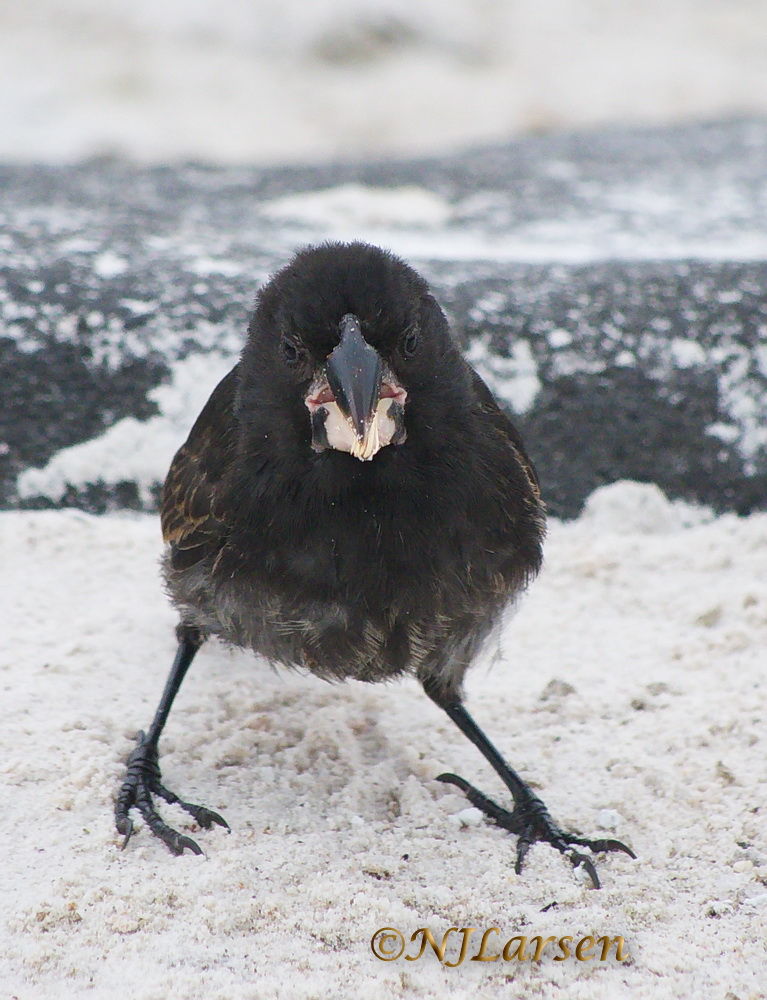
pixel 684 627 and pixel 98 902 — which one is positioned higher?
pixel 684 627

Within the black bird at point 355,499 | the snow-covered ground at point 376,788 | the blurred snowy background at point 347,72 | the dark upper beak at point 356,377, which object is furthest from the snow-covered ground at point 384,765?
the blurred snowy background at point 347,72

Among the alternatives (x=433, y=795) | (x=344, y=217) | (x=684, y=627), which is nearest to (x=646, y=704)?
(x=684, y=627)

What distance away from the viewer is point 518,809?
280 centimetres

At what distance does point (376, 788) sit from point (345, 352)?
1.07 meters

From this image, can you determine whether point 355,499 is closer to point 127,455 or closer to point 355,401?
point 355,401

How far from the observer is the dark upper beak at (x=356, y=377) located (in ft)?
7.59

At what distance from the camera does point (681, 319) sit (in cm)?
460

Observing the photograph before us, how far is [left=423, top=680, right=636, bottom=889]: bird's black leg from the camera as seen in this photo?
8.67 feet

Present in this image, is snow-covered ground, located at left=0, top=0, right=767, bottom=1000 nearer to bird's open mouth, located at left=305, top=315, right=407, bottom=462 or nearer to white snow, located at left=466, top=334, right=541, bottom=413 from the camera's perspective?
white snow, located at left=466, top=334, right=541, bottom=413

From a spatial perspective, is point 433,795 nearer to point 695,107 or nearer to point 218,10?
point 695,107

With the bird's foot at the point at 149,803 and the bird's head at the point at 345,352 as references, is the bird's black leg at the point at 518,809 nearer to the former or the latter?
the bird's foot at the point at 149,803

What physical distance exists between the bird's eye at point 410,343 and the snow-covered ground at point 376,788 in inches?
31.5

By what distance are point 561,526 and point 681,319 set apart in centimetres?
100

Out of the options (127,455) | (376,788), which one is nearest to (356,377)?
(376,788)
